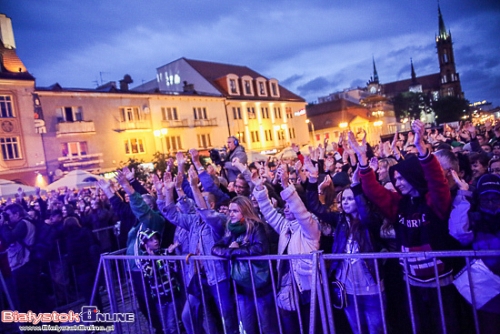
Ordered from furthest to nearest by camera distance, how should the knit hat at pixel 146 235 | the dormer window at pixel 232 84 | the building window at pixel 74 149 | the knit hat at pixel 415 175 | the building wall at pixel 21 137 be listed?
the dormer window at pixel 232 84, the building window at pixel 74 149, the building wall at pixel 21 137, the knit hat at pixel 146 235, the knit hat at pixel 415 175

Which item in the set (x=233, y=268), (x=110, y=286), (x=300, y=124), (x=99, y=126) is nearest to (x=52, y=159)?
(x=99, y=126)

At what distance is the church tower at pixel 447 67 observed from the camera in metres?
128

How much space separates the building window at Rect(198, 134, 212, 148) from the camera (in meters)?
36.7

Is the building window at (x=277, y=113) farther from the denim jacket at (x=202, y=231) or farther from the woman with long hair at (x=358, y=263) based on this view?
the woman with long hair at (x=358, y=263)

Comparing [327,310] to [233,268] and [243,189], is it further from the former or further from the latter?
[243,189]

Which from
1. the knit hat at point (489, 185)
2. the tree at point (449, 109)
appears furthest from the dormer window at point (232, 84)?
the tree at point (449, 109)

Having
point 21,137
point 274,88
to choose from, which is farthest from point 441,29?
point 21,137

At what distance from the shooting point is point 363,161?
3672 millimetres

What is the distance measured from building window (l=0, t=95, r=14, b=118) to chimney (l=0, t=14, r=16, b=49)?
4.47 meters

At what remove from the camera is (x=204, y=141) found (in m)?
37.3

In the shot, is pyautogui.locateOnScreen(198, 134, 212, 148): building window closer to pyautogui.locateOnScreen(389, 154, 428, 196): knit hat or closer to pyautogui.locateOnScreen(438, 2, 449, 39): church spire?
pyautogui.locateOnScreen(389, 154, 428, 196): knit hat

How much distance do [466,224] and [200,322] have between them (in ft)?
11.3

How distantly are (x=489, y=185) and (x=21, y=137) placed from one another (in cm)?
2823

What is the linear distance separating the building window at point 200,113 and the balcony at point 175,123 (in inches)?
68.7
